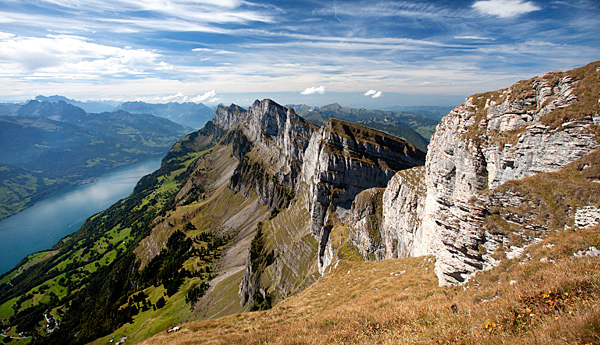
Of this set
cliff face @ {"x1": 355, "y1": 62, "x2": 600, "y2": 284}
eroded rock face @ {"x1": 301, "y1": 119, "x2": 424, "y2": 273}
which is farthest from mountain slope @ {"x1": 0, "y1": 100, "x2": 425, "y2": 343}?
cliff face @ {"x1": 355, "y1": 62, "x2": 600, "y2": 284}

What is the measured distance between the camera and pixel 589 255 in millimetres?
12414

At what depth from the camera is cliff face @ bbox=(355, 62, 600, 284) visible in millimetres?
17797

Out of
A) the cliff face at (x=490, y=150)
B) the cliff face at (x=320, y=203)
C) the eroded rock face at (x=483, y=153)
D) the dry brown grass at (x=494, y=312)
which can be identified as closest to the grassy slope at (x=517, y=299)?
the dry brown grass at (x=494, y=312)

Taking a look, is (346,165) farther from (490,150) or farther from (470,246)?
(470,246)

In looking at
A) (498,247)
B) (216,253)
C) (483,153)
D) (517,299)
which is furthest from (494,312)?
(216,253)

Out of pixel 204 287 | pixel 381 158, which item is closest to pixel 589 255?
pixel 381 158

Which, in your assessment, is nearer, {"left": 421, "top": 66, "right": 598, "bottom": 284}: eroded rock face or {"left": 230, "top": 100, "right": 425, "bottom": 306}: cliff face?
{"left": 421, "top": 66, "right": 598, "bottom": 284}: eroded rock face

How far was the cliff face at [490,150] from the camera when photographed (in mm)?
17797

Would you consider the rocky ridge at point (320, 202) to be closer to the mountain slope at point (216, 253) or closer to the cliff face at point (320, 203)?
the cliff face at point (320, 203)

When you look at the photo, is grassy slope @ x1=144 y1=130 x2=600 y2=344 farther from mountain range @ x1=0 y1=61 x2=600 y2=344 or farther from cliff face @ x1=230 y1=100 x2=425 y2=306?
cliff face @ x1=230 y1=100 x2=425 y2=306

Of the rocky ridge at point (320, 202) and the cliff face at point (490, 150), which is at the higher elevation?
the cliff face at point (490, 150)

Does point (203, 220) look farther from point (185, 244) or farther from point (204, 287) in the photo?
point (204, 287)

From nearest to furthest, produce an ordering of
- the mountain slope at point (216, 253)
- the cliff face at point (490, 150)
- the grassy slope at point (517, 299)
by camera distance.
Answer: the grassy slope at point (517, 299), the cliff face at point (490, 150), the mountain slope at point (216, 253)

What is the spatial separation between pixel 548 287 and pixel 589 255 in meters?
5.27
